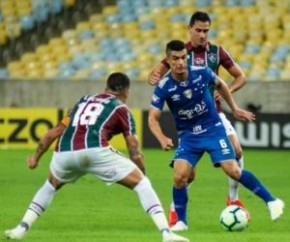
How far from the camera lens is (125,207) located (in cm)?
1419

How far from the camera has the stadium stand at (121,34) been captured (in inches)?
1113

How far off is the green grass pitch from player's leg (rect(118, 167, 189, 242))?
0.65 metres

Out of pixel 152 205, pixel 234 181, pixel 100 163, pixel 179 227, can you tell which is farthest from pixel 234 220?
pixel 100 163

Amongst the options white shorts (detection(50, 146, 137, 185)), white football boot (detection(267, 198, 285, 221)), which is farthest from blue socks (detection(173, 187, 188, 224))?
white shorts (detection(50, 146, 137, 185))

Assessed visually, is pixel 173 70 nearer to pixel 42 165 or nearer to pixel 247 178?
pixel 247 178

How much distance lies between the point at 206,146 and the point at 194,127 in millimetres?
238

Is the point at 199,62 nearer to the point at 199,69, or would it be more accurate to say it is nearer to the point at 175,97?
the point at 199,69

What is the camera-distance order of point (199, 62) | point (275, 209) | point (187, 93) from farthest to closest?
1. point (199, 62)
2. point (187, 93)
3. point (275, 209)

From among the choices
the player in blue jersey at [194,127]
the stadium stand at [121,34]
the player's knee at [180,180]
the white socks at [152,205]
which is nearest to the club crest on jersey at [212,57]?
the player in blue jersey at [194,127]

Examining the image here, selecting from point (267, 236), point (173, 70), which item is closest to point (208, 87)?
point (173, 70)

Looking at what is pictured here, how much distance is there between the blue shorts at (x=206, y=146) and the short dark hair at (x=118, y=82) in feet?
6.03

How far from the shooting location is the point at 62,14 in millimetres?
31016

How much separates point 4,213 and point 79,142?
10.9ft

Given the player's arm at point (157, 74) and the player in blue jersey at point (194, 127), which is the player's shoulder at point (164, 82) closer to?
the player in blue jersey at point (194, 127)
